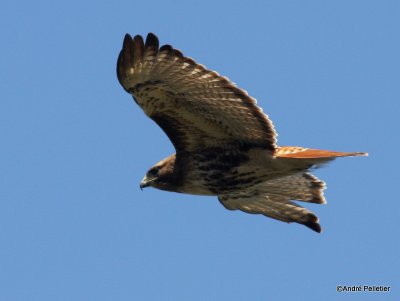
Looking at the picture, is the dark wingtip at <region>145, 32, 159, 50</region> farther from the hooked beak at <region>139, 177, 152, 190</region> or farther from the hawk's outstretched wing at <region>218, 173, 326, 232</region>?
the hawk's outstretched wing at <region>218, 173, 326, 232</region>

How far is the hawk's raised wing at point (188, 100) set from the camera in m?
10.8

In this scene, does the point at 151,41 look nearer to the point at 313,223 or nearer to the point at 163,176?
the point at 163,176

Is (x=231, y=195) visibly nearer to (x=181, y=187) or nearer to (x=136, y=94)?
(x=181, y=187)

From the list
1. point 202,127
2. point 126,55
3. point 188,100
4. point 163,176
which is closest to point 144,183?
point 163,176

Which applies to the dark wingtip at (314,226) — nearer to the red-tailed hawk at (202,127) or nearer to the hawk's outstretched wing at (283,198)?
the hawk's outstretched wing at (283,198)

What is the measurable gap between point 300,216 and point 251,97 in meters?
2.88

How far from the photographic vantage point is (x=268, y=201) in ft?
43.8

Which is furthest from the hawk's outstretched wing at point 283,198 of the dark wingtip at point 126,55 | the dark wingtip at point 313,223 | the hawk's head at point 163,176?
the dark wingtip at point 126,55

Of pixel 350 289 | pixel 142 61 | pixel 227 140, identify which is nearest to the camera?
pixel 142 61

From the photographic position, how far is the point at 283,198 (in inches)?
526

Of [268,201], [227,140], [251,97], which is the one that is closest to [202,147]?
[227,140]

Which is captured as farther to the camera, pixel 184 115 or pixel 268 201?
pixel 268 201

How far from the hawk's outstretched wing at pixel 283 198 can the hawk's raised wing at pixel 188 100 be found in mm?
1514

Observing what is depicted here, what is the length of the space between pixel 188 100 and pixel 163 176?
1.28 m
